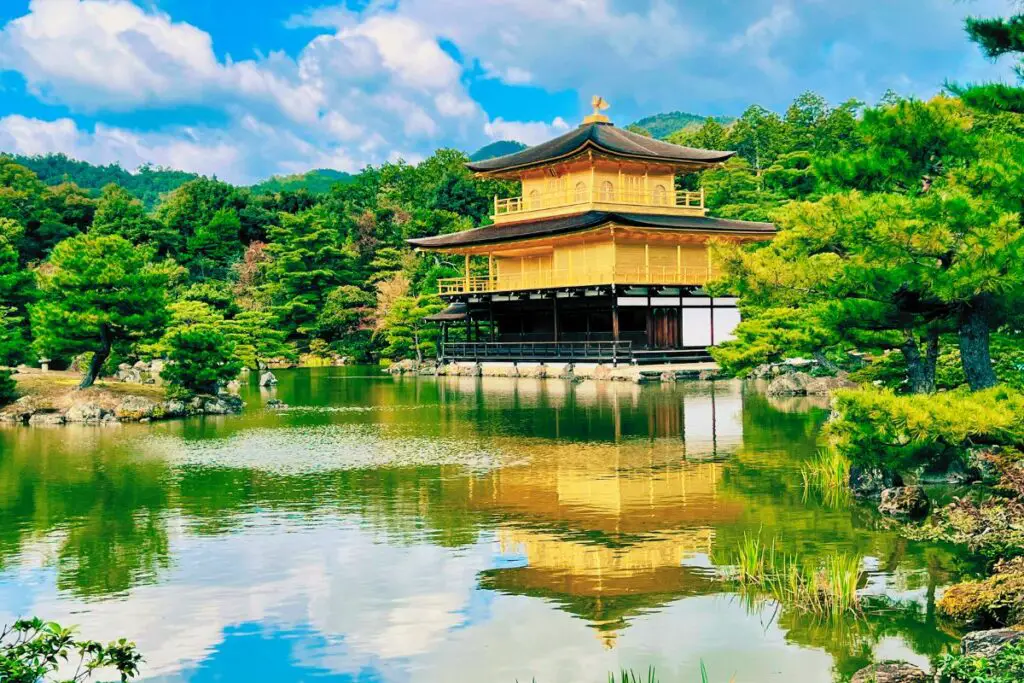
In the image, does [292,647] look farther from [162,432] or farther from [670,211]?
[670,211]

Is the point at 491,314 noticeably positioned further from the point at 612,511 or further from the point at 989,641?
the point at 989,641

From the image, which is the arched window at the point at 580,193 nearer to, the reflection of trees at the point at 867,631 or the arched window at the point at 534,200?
the arched window at the point at 534,200

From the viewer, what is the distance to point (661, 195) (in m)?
36.2

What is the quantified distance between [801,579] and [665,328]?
85.0 feet

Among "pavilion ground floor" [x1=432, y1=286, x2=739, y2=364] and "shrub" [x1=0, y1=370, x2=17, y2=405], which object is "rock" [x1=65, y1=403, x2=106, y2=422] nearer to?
"shrub" [x1=0, y1=370, x2=17, y2=405]

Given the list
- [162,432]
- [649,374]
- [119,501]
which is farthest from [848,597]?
[649,374]

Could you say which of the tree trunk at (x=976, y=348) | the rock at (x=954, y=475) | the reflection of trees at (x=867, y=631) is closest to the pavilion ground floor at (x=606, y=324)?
the rock at (x=954, y=475)

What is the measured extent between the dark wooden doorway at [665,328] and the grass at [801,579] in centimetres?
2456

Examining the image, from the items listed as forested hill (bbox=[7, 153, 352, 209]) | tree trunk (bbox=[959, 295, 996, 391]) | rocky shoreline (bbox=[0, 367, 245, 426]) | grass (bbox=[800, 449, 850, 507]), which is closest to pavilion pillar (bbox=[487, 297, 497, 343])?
rocky shoreline (bbox=[0, 367, 245, 426])

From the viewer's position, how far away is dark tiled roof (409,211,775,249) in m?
31.3

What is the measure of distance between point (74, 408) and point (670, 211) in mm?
21817

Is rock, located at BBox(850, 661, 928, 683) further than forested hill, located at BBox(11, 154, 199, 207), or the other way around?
forested hill, located at BBox(11, 154, 199, 207)

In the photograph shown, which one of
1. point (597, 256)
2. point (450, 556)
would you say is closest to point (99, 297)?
point (450, 556)

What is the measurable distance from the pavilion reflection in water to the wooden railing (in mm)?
11951
